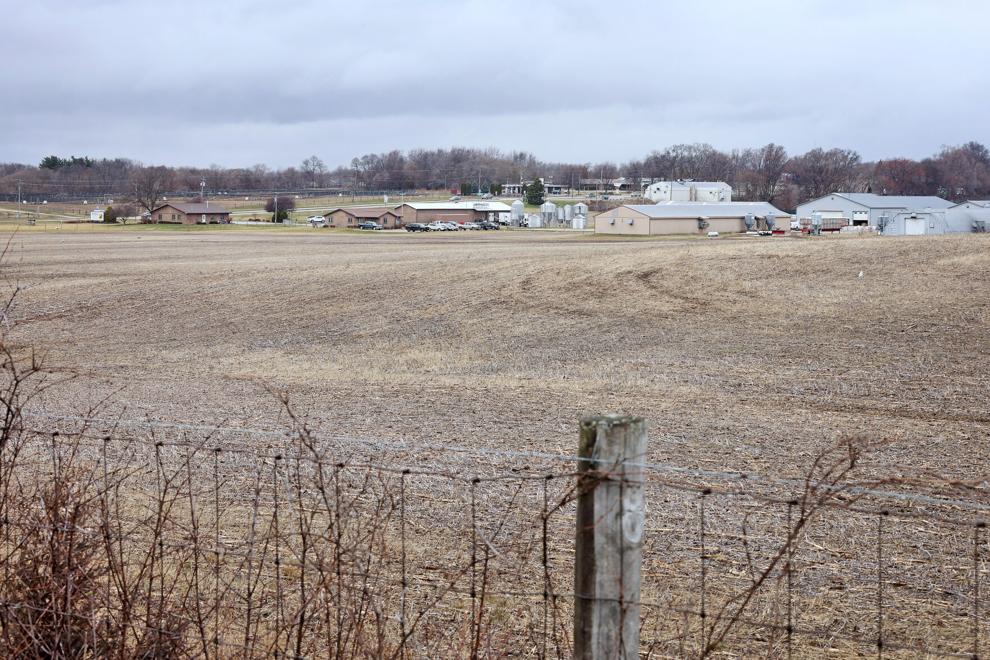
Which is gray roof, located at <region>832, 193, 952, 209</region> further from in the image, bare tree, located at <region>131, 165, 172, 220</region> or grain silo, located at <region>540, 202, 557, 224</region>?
bare tree, located at <region>131, 165, 172, 220</region>

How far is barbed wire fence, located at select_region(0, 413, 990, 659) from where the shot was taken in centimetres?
505

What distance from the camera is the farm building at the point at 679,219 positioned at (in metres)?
94.1

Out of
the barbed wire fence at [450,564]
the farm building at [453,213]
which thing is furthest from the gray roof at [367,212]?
the barbed wire fence at [450,564]

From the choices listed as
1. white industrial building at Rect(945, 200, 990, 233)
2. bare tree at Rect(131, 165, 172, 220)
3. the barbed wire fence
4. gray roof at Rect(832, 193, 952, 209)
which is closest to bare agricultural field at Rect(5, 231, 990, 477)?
the barbed wire fence

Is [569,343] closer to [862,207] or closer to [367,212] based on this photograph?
[862,207]

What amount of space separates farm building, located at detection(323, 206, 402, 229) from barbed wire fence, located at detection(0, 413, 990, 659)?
112960mm

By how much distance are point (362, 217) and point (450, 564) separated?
117641 millimetres

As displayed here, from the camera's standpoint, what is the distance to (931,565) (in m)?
8.47

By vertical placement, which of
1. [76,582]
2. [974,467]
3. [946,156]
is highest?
[946,156]

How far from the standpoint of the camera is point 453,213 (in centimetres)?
13075

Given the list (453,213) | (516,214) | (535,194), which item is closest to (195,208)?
(453,213)

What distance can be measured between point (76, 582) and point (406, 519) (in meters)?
4.61

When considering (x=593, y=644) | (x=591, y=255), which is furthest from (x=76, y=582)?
(x=591, y=255)

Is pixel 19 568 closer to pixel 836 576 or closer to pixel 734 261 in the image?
pixel 836 576
